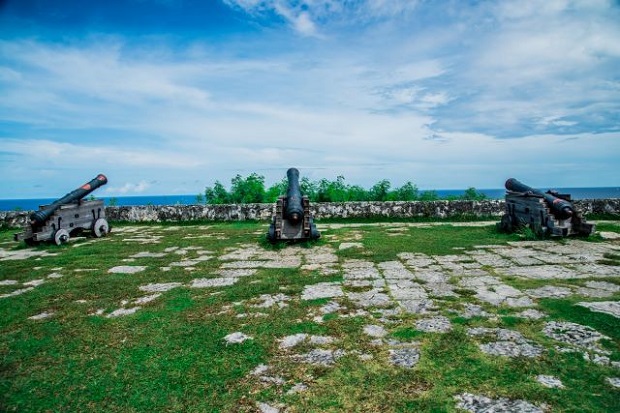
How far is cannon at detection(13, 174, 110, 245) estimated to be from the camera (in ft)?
27.8

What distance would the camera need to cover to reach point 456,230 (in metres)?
9.72

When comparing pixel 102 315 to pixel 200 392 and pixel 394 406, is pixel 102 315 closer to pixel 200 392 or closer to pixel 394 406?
pixel 200 392

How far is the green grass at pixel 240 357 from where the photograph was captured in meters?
2.35

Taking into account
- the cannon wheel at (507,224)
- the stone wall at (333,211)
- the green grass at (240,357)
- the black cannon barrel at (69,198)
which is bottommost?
the green grass at (240,357)

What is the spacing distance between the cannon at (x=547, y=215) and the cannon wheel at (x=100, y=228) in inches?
413

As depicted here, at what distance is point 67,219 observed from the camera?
910 centimetres

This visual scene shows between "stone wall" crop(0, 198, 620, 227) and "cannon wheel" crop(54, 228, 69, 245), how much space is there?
4265 mm

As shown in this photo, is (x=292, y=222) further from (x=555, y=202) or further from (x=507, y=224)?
(x=555, y=202)

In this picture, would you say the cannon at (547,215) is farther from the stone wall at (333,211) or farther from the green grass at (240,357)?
the green grass at (240,357)

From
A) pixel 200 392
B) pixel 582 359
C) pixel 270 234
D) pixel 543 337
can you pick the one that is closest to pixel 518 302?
pixel 543 337

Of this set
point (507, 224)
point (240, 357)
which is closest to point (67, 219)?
point (240, 357)

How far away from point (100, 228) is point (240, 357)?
8686mm

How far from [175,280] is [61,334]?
1915 mm

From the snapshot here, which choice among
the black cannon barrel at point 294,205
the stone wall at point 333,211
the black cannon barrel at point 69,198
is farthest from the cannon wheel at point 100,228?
the black cannon barrel at point 294,205
